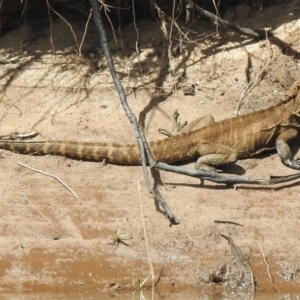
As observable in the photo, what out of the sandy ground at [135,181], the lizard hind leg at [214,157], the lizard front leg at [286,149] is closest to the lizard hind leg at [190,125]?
the sandy ground at [135,181]

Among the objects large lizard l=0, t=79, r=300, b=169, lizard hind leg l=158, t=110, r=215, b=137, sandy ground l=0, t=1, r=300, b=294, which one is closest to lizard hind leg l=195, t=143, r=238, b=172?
large lizard l=0, t=79, r=300, b=169

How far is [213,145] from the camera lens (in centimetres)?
961

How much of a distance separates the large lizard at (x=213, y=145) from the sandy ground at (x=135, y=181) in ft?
0.44

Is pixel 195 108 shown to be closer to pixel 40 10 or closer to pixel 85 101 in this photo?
pixel 85 101

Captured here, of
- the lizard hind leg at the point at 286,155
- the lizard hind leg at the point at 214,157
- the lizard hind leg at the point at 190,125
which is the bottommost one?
the lizard hind leg at the point at 286,155

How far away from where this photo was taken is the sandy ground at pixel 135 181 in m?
8.36

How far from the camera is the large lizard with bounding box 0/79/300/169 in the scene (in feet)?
31.2

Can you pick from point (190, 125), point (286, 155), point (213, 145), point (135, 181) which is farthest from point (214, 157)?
point (135, 181)

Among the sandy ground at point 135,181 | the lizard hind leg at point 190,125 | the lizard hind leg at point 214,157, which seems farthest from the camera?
the lizard hind leg at point 190,125

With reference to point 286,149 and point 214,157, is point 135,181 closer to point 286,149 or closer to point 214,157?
point 214,157

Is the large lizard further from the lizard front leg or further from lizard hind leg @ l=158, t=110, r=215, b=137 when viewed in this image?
lizard hind leg @ l=158, t=110, r=215, b=137

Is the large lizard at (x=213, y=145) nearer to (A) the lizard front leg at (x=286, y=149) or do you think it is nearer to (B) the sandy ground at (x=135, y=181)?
(A) the lizard front leg at (x=286, y=149)

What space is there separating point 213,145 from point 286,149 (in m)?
0.86

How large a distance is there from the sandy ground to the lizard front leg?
0.09 m
